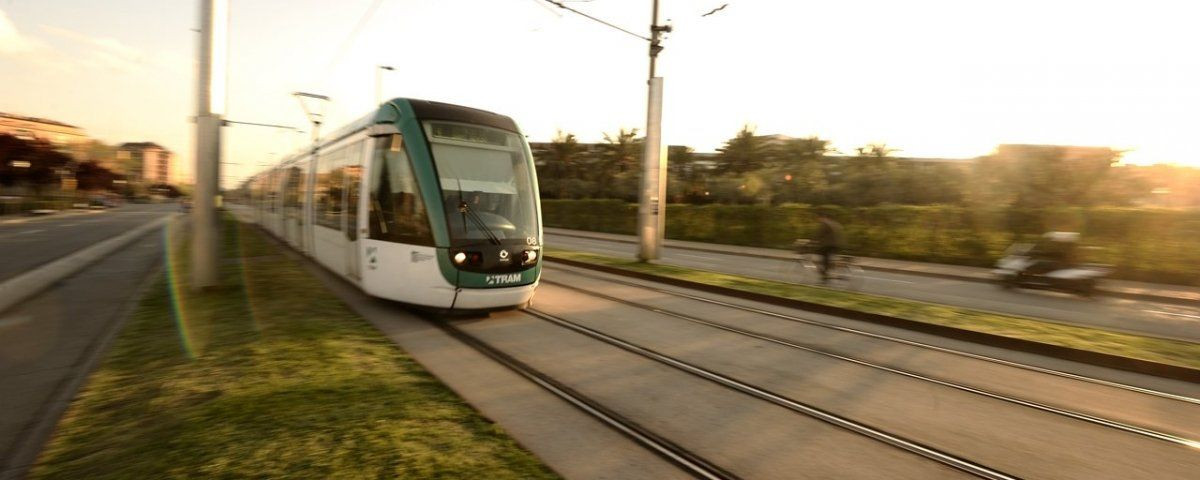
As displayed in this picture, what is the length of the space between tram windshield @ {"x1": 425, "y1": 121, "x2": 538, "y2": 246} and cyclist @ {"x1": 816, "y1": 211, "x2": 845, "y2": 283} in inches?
352

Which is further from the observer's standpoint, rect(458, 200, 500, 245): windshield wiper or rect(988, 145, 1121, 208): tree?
rect(988, 145, 1121, 208): tree

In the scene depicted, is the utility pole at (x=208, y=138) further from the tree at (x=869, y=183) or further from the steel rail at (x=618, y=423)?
the tree at (x=869, y=183)

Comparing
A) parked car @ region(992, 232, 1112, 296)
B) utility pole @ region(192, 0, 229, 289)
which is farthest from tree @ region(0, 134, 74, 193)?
parked car @ region(992, 232, 1112, 296)

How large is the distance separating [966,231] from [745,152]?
28477 mm

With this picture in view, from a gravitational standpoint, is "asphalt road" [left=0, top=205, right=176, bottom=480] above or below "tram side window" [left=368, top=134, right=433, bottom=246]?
below

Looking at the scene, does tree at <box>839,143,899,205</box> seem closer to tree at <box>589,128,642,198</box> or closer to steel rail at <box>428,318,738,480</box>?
tree at <box>589,128,642,198</box>

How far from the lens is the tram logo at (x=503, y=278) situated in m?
7.36

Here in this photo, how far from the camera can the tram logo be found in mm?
7359

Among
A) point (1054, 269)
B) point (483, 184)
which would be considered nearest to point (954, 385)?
point (483, 184)

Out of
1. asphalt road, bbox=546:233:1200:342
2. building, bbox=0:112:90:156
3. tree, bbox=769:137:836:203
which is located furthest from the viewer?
building, bbox=0:112:90:156

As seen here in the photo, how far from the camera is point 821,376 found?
5.73m

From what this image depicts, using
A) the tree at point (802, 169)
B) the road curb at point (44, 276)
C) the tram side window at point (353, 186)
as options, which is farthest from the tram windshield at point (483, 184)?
the tree at point (802, 169)

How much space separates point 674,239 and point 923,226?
13179 millimetres

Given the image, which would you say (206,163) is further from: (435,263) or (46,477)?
(46,477)
